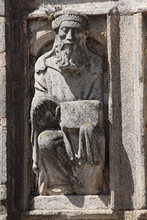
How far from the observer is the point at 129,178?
10906 millimetres

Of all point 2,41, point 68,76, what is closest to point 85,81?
point 68,76

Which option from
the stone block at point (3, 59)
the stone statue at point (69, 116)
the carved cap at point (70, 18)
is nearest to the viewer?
the stone statue at point (69, 116)

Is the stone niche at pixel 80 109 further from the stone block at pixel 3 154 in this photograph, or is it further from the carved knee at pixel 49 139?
the stone block at pixel 3 154

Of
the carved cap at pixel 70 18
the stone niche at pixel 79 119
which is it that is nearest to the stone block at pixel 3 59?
the stone niche at pixel 79 119

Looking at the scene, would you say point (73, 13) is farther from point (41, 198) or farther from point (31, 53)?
point (41, 198)

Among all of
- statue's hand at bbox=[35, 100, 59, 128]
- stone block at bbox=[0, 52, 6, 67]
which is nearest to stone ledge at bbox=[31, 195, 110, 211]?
statue's hand at bbox=[35, 100, 59, 128]

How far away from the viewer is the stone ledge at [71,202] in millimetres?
10891

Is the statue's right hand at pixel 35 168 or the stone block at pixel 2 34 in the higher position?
the stone block at pixel 2 34

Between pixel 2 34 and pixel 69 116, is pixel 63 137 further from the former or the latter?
pixel 2 34

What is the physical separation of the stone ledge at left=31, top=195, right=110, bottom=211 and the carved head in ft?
4.21

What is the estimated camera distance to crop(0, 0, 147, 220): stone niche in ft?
35.6

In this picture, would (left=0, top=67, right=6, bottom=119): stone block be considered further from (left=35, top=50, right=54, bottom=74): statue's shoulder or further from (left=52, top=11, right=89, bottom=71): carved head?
(left=52, top=11, right=89, bottom=71): carved head

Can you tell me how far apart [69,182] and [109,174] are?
0.41 m

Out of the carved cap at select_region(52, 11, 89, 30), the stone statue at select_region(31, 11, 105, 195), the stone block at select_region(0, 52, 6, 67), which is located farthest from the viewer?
the stone block at select_region(0, 52, 6, 67)
